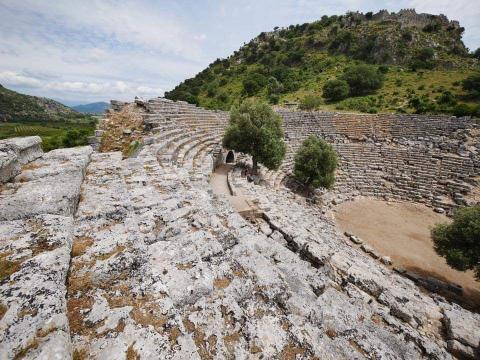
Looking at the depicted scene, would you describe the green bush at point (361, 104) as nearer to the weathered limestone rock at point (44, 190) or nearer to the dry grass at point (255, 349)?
the weathered limestone rock at point (44, 190)

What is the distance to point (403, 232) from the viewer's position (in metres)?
14.6

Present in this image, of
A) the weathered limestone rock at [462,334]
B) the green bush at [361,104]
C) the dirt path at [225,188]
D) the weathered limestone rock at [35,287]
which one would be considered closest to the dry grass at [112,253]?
the weathered limestone rock at [35,287]

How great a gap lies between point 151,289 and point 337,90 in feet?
135

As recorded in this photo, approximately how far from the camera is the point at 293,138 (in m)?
25.4

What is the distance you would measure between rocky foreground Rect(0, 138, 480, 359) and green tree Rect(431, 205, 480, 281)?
15.8 feet

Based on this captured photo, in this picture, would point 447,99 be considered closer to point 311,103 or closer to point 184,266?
point 311,103

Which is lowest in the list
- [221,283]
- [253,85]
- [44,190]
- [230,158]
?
[230,158]

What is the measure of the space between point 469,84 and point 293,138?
87.2 ft

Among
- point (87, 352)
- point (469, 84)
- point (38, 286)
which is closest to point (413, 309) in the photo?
point (87, 352)

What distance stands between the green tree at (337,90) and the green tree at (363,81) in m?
1.56

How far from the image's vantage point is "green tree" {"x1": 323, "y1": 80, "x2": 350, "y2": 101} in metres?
37.7

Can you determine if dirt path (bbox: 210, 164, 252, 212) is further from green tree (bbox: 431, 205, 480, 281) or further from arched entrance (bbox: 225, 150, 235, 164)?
green tree (bbox: 431, 205, 480, 281)

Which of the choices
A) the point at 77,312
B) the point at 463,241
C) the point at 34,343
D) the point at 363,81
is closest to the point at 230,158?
the point at 463,241

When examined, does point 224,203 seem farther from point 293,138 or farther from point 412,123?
point 412,123
